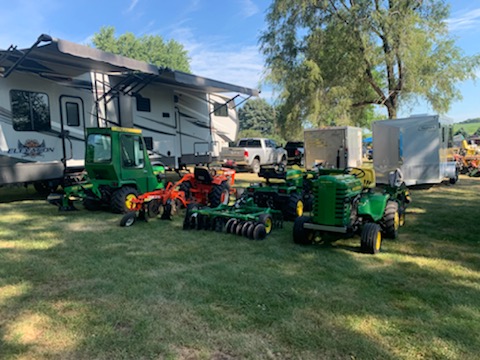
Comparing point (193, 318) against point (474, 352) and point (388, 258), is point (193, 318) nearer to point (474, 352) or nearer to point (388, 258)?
point (474, 352)

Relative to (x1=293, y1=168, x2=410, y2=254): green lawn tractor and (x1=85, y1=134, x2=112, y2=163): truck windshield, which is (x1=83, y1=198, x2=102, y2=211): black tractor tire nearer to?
(x1=85, y1=134, x2=112, y2=163): truck windshield

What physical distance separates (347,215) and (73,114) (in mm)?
8121

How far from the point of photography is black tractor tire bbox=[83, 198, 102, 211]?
8491 millimetres

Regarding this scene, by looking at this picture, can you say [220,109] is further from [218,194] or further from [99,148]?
[99,148]

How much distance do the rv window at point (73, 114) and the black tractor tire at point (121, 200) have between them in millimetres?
3285

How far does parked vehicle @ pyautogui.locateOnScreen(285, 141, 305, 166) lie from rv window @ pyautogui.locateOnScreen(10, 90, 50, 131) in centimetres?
1581

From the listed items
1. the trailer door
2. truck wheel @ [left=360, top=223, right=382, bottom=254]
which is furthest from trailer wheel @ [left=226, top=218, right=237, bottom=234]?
the trailer door

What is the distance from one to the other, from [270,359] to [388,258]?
297cm

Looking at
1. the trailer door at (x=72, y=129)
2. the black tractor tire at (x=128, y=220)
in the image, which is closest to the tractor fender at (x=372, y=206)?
the black tractor tire at (x=128, y=220)

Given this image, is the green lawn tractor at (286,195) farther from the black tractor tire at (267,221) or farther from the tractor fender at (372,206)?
the tractor fender at (372,206)

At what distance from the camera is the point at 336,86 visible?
17766 mm

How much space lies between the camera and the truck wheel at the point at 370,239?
5.24 m

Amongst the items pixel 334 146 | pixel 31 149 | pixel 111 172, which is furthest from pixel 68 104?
pixel 334 146

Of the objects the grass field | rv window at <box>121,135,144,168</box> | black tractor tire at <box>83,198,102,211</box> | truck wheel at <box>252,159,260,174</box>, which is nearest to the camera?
the grass field
